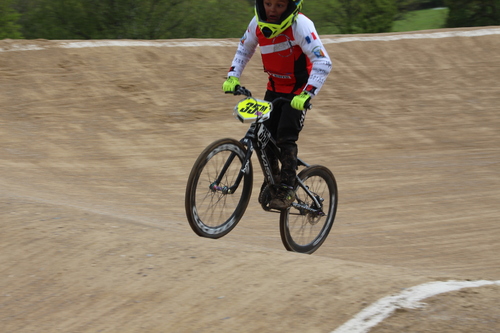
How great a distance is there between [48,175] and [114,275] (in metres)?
5.13

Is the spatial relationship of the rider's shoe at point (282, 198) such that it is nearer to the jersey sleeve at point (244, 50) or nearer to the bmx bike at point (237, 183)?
the bmx bike at point (237, 183)

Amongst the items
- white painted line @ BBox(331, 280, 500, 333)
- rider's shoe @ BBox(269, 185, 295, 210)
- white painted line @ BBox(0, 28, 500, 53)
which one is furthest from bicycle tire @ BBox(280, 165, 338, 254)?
white painted line @ BBox(0, 28, 500, 53)

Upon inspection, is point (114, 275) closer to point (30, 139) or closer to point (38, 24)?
point (30, 139)

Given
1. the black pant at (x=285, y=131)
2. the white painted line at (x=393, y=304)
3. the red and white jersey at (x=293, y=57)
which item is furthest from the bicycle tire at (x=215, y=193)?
the white painted line at (x=393, y=304)

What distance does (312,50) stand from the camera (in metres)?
5.02

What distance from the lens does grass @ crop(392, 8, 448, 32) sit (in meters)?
25.5

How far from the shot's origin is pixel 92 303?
12.0ft

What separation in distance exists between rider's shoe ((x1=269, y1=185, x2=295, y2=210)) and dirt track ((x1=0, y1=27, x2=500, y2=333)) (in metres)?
0.73

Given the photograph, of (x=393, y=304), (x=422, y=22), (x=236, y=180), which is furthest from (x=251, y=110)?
(x=422, y=22)

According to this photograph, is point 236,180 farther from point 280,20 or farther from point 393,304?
point 393,304

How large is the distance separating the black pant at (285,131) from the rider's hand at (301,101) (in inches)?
10.1

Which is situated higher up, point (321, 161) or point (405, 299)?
point (405, 299)

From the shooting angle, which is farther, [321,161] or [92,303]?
[321,161]

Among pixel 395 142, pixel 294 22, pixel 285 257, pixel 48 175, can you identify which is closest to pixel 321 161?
pixel 395 142
